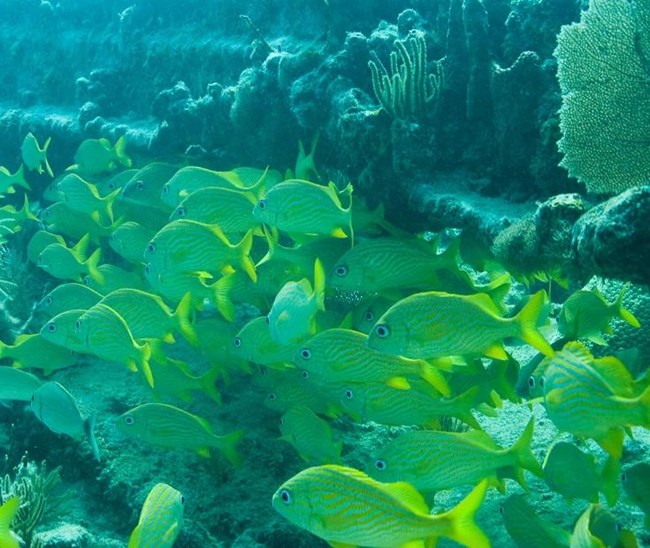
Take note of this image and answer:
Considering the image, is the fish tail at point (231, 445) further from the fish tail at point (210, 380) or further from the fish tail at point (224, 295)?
the fish tail at point (224, 295)

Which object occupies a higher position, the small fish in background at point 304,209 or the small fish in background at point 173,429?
the small fish in background at point 304,209

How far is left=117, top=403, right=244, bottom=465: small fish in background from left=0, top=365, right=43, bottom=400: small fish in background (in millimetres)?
1218

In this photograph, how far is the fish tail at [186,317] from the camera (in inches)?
168

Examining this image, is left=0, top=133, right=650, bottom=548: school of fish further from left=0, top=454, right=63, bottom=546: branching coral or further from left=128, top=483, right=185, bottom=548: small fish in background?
left=0, top=454, right=63, bottom=546: branching coral

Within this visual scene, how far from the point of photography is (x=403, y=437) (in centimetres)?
307

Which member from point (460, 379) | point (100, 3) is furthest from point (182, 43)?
point (460, 379)

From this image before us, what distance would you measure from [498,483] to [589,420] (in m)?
0.75

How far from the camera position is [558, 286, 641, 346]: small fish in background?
385 centimetres

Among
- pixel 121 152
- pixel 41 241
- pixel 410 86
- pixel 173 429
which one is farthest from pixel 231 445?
pixel 121 152

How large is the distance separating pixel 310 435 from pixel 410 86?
3.44 meters

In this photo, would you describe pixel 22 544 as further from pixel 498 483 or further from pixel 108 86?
pixel 108 86

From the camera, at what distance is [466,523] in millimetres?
2170

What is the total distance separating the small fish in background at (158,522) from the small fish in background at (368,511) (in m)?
0.68

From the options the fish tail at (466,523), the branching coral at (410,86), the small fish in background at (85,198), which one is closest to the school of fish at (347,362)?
the fish tail at (466,523)
